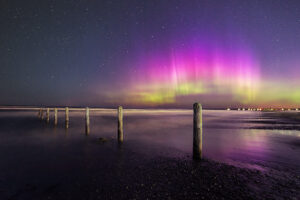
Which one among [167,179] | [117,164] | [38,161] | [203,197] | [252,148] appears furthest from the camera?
[252,148]

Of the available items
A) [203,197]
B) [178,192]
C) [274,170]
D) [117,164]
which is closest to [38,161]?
[117,164]

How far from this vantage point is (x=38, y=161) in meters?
8.73

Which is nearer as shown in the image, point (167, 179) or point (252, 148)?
point (167, 179)

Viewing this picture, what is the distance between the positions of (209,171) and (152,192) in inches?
122

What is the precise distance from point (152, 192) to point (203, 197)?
153cm

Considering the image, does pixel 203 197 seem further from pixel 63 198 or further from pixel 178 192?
pixel 63 198

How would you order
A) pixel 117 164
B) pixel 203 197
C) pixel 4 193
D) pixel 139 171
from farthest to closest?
pixel 117 164 → pixel 139 171 → pixel 4 193 → pixel 203 197

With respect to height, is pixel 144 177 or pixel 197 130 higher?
pixel 197 130

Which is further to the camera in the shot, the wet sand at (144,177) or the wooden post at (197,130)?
the wooden post at (197,130)

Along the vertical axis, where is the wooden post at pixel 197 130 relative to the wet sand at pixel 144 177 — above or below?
above

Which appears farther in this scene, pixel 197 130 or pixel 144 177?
pixel 197 130

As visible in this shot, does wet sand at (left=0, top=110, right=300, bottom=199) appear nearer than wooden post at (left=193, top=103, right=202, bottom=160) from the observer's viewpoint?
Yes

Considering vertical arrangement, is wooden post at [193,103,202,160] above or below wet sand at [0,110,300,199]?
above

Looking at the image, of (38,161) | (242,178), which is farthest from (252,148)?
(38,161)
